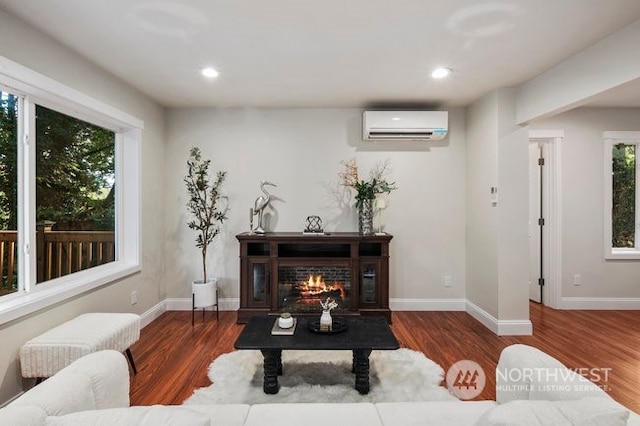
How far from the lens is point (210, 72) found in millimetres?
3082

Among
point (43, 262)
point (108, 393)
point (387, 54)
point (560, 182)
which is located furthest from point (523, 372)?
point (560, 182)

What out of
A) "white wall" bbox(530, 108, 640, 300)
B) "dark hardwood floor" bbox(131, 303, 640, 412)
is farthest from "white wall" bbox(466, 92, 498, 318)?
"white wall" bbox(530, 108, 640, 300)

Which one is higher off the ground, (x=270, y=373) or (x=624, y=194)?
(x=624, y=194)

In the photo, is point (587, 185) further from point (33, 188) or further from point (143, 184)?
point (33, 188)

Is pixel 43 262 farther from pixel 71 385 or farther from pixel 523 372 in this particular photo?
pixel 523 372

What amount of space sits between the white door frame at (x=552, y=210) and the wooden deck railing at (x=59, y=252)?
522 cm

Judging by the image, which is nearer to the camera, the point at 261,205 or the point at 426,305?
the point at 261,205

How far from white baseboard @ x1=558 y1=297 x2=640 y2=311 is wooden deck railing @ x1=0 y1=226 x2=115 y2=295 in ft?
17.9

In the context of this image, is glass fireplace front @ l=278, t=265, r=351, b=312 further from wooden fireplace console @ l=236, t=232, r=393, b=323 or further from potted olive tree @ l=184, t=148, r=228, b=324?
potted olive tree @ l=184, t=148, r=228, b=324

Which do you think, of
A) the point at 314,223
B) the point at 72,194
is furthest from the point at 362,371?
the point at 72,194

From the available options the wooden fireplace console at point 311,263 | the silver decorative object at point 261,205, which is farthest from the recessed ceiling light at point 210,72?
the wooden fireplace console at point 311,263

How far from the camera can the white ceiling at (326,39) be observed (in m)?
2.07

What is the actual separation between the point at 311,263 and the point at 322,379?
1.52 metres

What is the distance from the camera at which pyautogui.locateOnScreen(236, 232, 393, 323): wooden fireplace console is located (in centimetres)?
379
